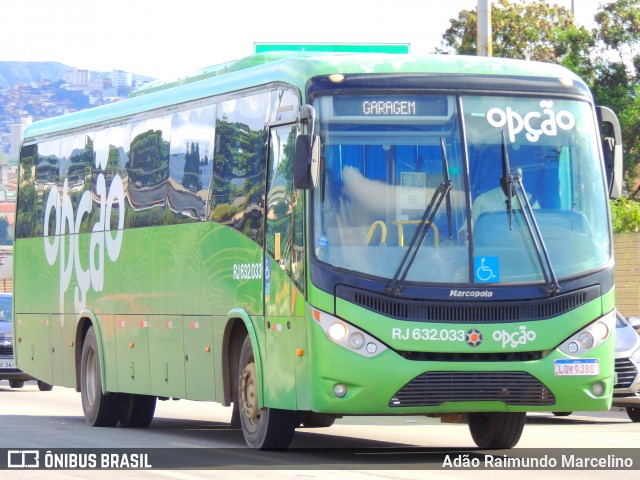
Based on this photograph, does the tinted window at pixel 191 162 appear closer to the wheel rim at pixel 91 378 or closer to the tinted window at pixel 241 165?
the tinted window at pixel 241 165

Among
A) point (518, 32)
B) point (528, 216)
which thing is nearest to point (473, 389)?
point (528, 216)

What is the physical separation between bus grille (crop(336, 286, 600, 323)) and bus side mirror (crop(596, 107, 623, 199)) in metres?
1.17

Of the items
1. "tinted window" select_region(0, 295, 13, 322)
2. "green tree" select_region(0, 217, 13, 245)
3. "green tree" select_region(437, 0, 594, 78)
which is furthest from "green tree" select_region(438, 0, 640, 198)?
"green tree" select_region(0, 217, 13, 245)

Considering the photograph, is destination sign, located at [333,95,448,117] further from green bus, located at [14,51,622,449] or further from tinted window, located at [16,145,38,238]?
tinted window, located at [16,145,38,238]

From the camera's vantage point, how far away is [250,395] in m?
15.1

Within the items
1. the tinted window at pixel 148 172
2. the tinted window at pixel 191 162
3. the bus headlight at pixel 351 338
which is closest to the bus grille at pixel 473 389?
the bus headlight at pixel 351 338

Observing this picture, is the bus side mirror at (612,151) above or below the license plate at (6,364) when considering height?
above

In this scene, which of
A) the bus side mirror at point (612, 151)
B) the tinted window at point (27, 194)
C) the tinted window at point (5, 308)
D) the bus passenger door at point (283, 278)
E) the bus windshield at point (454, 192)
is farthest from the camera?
the tinted window at point (5, 308)

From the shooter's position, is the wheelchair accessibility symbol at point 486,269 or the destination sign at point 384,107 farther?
the destination sign at point 384,107

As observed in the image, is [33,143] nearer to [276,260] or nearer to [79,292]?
[79,292]

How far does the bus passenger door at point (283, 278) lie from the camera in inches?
552

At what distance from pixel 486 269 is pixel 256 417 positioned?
2665 millimetres

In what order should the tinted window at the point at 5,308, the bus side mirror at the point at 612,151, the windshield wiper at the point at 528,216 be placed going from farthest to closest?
1. the tinted window at the point at 5,308
2. the bus side mirror at the point at 612,151
3. the windshield wiper at the point at 528,216

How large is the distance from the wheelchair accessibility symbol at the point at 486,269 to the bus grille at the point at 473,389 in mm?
766
